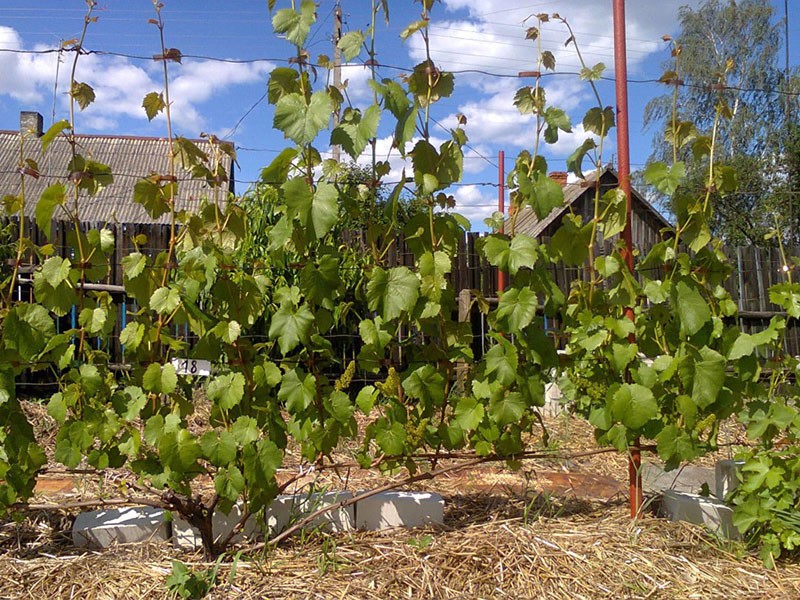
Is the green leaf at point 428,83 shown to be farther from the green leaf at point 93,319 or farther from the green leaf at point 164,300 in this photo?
the green leaf at point 93,319

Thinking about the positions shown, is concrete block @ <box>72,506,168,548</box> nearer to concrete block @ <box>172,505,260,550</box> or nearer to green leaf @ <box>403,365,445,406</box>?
concrete block @ <box>172,505,260,550</box>

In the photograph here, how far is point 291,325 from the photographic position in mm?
1950

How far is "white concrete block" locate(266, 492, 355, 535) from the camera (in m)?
2.34

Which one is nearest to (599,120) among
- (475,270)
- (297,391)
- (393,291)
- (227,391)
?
(393,291)

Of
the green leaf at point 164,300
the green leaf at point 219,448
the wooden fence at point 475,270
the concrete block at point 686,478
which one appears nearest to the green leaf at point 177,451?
the green leaf at point 219,448

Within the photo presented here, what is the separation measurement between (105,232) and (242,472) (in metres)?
0.80

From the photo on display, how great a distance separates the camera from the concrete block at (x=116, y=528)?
233 cm

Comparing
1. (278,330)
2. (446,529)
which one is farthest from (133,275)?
(446,529)

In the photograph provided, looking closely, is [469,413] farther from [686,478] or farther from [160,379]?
[686,478]

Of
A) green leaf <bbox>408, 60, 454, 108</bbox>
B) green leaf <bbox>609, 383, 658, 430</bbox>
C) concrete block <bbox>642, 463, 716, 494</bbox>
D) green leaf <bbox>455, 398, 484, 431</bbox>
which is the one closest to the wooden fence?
concrete block <bbox>642, 463, 716, 494</bbox>

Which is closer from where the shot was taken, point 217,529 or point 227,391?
point 227,391

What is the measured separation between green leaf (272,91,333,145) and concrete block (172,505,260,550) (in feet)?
3.96

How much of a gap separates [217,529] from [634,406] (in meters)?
1.37

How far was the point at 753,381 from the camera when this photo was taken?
2301 mm
